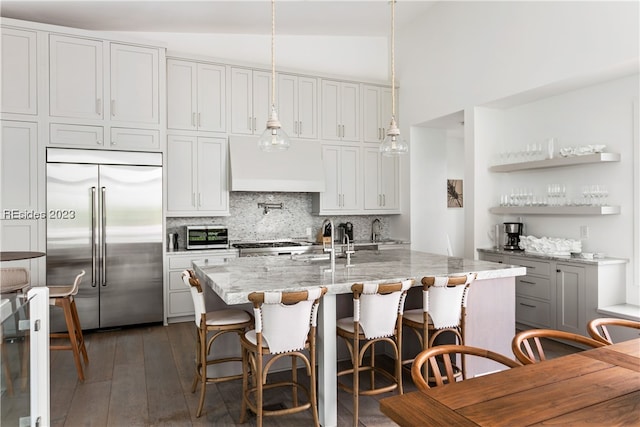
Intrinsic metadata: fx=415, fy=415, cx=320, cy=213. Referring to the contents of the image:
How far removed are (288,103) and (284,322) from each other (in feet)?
13.4

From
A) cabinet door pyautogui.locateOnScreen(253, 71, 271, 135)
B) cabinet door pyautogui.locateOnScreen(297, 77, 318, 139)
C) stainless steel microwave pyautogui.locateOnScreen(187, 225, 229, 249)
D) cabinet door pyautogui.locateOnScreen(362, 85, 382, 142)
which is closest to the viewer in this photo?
stainless steel microwave pyautogui.locateOnScreen(187, 225, 229, 249)

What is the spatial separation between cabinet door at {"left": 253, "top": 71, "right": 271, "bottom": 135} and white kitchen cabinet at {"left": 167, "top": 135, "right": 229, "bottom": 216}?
523mm

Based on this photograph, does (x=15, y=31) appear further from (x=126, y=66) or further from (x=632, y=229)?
(x=632, y=229)

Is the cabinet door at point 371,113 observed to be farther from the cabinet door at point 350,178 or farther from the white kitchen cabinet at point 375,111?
the cabinet door at point 350,178

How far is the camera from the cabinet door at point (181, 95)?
16.9ft

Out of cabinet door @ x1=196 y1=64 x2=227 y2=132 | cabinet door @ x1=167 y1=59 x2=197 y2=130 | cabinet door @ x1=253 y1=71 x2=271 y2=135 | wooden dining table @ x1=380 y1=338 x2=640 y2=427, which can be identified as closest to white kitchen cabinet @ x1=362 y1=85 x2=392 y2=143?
cabinet door @ x1=253 y1=71 x2=271 y2=135

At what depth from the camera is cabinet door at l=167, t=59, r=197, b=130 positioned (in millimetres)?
5148

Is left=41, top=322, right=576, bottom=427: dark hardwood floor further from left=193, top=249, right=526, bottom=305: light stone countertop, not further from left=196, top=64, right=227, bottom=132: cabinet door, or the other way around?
left=196, top=64, right=227, bottom=132: cabinet door

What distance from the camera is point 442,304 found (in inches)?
109

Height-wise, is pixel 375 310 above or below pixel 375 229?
below

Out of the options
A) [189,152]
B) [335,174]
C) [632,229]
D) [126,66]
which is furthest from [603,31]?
[126,66]

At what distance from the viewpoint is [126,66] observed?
4730mm

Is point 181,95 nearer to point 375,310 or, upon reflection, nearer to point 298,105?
point 298,105

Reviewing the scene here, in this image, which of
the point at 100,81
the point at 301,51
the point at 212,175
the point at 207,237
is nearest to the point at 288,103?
the point at 301,51
